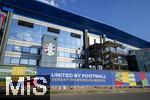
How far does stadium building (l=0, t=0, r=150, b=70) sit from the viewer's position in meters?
33.3

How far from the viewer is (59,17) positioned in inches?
1603

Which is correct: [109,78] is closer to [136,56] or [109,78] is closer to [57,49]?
[57,49]

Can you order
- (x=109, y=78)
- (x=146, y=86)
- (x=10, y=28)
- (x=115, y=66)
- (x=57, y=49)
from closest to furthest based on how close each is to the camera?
(x=109, y=78), (x=146, y=86), (x=10, y=28), (x=57, y=49), (x=115, y=66)

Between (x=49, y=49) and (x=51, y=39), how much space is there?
8.96ft

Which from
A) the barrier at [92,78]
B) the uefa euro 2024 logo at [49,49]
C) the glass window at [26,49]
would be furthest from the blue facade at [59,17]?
the barrier at [92,78]

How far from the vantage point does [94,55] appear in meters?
43.2

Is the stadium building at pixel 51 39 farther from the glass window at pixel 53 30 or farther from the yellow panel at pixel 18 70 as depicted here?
the yellow panel at pixel 18 70

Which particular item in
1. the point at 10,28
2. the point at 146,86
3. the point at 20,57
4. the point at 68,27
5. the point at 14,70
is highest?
the point at 68,27

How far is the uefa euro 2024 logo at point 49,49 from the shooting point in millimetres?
34750

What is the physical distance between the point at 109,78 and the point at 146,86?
7.94 meters

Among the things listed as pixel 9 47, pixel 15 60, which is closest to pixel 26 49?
pixel 15 60

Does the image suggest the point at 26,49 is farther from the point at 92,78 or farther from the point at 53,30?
the point at 92,78

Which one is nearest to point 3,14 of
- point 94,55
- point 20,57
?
point 20,57

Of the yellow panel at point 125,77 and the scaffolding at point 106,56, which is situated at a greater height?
the scaffolding at point 106,56
